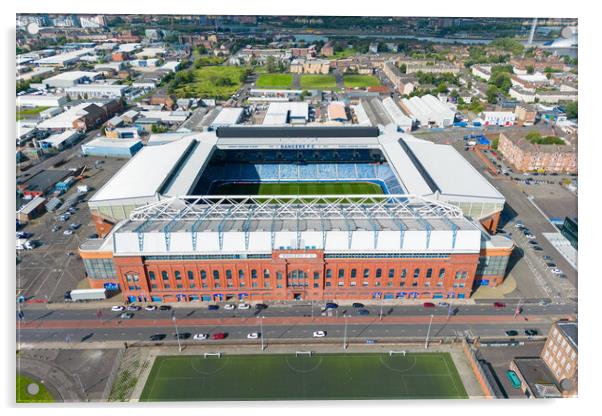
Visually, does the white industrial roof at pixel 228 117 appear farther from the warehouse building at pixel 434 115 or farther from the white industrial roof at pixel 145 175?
the warehouse building at pixel 434 115

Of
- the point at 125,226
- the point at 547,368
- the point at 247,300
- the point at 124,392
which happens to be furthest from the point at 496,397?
the point at 125,226

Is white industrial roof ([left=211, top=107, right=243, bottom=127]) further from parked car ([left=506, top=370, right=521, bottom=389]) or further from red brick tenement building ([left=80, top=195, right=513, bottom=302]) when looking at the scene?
parked car ([left=506, top=370, right=521, bottom=389])

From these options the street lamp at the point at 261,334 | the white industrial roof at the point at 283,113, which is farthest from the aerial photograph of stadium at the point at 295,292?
the white industrial roof at the point at 283,113

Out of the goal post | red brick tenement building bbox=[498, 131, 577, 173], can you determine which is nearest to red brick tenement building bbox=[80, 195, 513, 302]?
the goal post

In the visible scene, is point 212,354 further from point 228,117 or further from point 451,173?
point 228,117

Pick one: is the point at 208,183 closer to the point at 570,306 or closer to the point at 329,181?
the point at 329,181

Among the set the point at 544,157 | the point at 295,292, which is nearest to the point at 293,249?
the point at 295,292
